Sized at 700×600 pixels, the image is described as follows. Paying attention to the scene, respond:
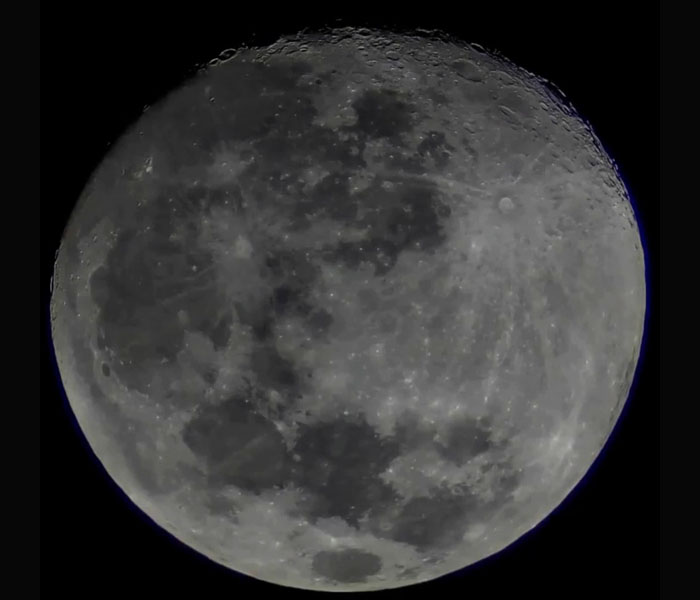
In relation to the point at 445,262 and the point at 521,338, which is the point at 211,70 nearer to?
the point at 445,262

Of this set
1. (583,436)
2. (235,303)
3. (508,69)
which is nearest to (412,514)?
(583,436)

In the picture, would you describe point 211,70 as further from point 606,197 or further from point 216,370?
point 606,197

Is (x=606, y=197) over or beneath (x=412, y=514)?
over

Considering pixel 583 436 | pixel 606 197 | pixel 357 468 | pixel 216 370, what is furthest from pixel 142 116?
pixel 583 436

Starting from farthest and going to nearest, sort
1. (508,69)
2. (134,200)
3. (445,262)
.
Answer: (508,69)
(134,200)
(445,262)

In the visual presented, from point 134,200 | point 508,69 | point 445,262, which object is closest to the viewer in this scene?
point 445,262

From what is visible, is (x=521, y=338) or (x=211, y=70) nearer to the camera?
(x=521, y=338)

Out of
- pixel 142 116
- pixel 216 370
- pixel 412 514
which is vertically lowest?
pixel 412 514
